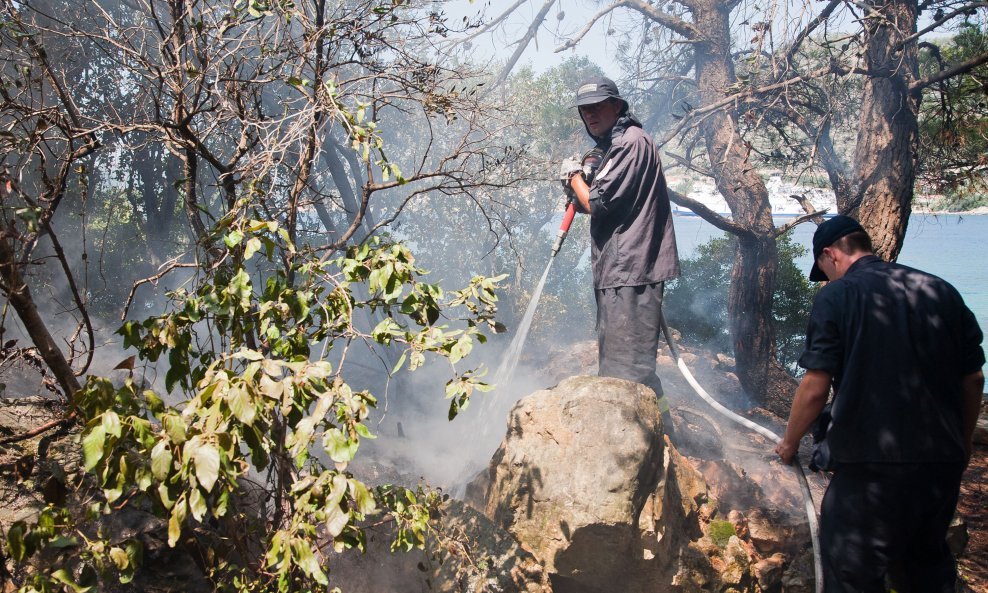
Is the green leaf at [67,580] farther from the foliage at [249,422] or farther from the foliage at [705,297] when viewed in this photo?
the foliage at [705,297]

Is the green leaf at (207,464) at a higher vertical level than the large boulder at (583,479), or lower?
higher

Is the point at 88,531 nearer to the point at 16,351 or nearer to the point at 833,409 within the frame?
the point at 16,351

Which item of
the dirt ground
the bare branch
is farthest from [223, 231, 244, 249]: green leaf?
the bare branch

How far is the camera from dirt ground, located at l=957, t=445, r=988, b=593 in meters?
3.95

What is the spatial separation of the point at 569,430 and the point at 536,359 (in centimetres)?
585

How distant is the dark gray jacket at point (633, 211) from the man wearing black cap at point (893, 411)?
4.91ft

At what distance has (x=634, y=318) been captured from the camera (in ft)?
13.8

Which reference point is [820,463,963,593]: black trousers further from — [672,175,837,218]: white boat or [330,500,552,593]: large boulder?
[672,175,837,218]: white boat

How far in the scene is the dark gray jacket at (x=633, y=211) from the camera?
160 inches

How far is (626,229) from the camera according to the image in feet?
13.8

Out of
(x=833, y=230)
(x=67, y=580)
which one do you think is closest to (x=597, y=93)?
(x=833, y=230)

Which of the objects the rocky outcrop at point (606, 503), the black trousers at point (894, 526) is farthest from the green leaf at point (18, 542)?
the black trousers at point (894, 526)

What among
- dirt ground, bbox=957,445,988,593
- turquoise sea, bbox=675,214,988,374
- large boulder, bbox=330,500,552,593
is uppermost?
large boulder, bbox=330,500,552,593

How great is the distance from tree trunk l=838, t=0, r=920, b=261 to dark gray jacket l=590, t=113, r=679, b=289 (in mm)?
3454
